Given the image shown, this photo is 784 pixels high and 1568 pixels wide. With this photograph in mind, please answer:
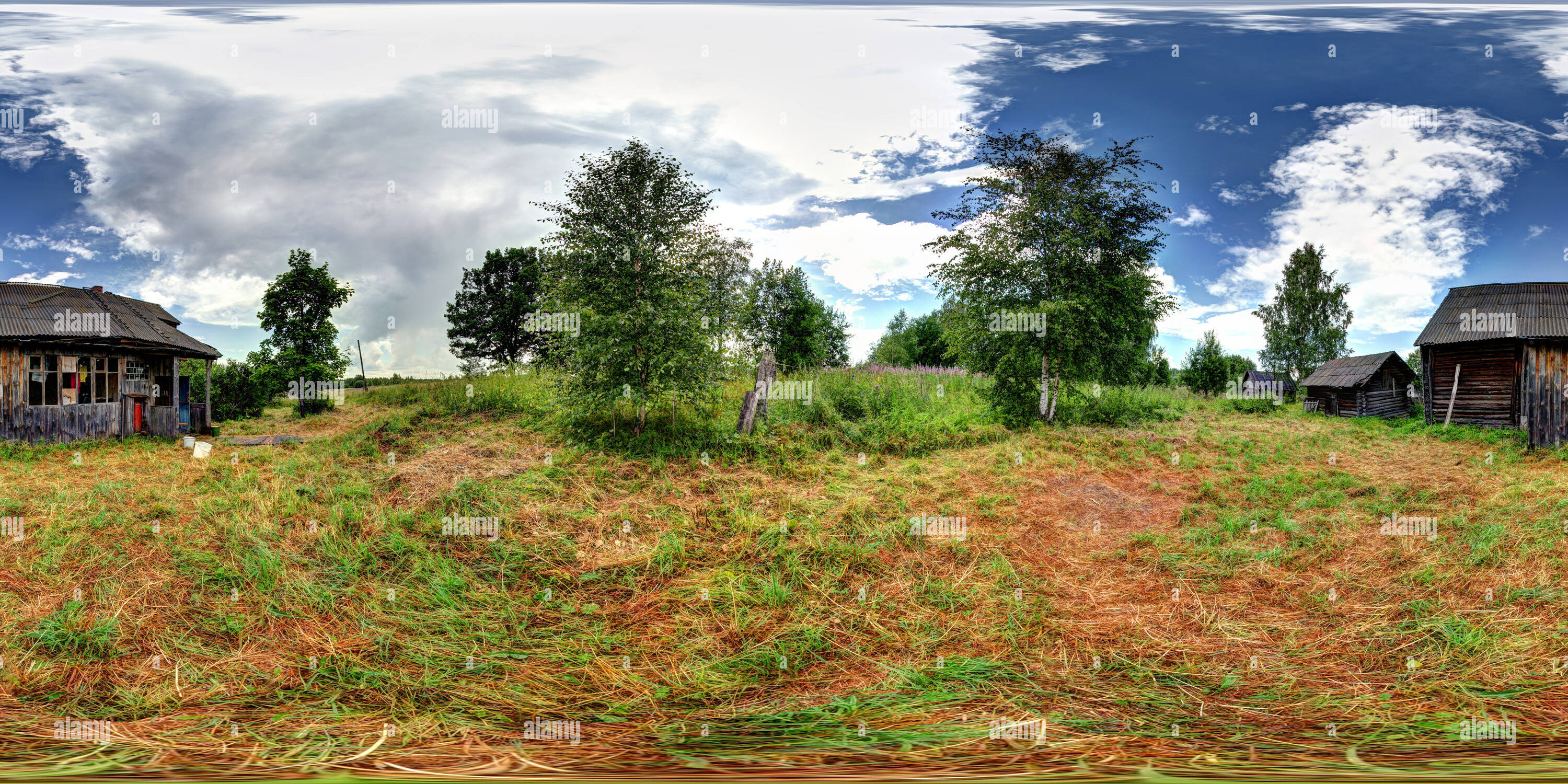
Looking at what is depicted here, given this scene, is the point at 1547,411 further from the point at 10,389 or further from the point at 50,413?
the point at 10,389

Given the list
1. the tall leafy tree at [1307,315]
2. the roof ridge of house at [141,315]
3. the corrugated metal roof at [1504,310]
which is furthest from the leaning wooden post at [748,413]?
the tall leafy tree at [1307,315]

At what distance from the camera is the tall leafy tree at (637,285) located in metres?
9.06

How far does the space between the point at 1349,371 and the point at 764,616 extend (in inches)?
1160

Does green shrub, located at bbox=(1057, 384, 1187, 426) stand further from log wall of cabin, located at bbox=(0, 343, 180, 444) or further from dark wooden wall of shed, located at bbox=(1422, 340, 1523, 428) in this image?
log wall of cabin, located at bbox=(0, 343, 180, 444)

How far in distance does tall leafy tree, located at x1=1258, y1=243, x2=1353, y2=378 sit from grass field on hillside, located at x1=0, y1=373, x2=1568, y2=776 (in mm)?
28841

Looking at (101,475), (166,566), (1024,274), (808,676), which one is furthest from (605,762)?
(1024,274)

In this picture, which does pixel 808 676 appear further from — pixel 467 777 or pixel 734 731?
pixel 467 777

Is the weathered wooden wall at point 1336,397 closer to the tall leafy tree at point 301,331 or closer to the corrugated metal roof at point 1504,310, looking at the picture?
the corrugated metal roof at point 1504,310

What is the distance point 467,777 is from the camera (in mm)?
2584

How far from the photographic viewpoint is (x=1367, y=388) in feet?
73.7

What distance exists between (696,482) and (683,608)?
2963 mm

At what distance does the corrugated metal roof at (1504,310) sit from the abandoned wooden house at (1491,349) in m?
0.02

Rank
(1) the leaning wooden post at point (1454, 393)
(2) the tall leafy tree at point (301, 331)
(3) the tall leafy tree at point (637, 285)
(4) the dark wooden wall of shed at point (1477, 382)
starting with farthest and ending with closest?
(2) the tall leafy tree at point (301, 331) < (1) the leaning wooden post at point (1454, 393) < (4) the dark wooden wall of shed at point (1477, 382) < (3) the tall leafy tree at point (637, 285)

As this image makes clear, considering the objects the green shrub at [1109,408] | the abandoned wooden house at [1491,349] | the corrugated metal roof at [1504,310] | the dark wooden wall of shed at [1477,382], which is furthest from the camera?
the dark wooden wall of shed at [1477,382]
